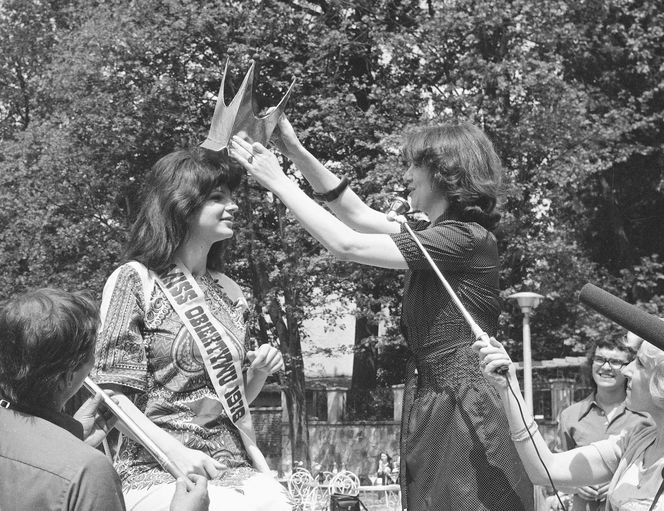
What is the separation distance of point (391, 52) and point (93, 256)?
7392mm

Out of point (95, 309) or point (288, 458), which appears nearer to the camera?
point (95, 309)

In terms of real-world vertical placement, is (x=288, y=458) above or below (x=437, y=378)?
below

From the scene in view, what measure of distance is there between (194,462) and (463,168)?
4.25ft

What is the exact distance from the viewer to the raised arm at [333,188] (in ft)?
11.3

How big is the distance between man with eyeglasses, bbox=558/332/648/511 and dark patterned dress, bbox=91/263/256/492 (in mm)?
3645

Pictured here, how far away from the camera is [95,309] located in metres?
2.14

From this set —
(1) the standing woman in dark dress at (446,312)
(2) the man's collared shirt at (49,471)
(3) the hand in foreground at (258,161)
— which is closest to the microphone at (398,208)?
(1) the standing woman in dark dress at (446,312)

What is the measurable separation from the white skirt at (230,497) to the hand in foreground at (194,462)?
0.05 m

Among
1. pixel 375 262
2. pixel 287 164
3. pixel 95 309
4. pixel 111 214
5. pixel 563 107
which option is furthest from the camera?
pixel 111 214

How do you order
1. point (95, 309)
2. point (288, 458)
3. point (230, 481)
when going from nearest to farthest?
point (95, 309), point (230, 481), point (288, 458)

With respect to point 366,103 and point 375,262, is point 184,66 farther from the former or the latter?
point 375,262

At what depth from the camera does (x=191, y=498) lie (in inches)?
82.0

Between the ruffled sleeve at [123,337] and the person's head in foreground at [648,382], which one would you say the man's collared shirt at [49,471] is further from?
the person's head in foreground at [648,382]

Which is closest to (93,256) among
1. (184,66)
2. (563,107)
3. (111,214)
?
(111,214)
